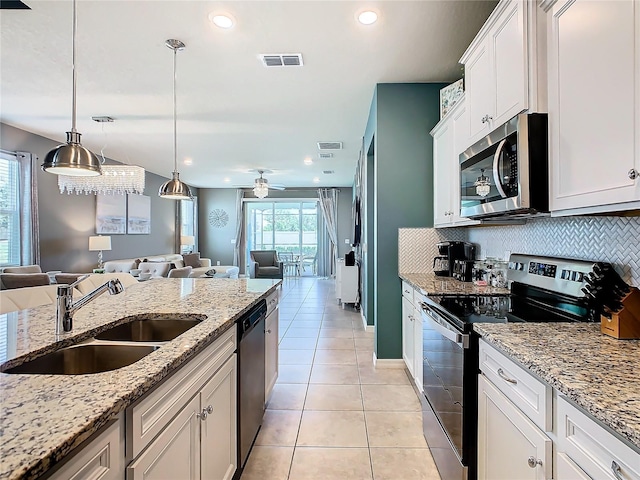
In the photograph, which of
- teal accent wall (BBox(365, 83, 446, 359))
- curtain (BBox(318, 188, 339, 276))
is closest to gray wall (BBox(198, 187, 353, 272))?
curtain (BBox(318, 188, 339, 276))

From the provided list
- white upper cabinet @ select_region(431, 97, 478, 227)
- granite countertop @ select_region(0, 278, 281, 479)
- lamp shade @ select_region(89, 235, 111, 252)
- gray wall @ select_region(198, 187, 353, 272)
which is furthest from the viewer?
gray wall @ select_region(198, 187, 353, 272)

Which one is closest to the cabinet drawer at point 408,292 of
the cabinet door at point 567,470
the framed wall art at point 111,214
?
the cabinet door at point 567,470

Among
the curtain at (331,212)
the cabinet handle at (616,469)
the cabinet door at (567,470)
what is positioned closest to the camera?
the cabinet handle at (616,469)

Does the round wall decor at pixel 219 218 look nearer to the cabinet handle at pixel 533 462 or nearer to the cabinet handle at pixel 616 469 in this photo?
the cabinet handle at pixel 533 462

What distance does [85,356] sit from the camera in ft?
4.56

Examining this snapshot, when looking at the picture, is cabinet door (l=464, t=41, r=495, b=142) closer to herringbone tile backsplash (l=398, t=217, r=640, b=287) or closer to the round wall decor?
herringbone tile backsplash (l=398, t=217, r=640, b=287)

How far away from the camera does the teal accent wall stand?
343cm

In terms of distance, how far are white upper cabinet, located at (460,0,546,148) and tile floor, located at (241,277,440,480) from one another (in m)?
1.94

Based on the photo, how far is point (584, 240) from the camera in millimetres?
1776

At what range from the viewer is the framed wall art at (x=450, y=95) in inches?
112

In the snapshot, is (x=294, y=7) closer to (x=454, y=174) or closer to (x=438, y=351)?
(x=454, y=174)

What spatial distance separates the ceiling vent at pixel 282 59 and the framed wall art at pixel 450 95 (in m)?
1.28

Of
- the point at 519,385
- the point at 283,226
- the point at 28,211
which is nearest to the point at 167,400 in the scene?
the point at 519,385

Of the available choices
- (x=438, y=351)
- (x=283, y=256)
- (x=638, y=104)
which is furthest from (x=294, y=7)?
(x=283, y=256)
